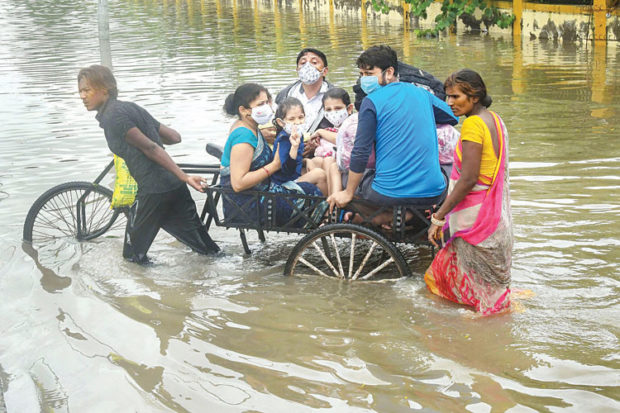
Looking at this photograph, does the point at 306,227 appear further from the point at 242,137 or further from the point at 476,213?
the point at 476,213

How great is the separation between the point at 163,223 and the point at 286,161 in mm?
1272

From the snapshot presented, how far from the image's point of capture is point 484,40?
19.8 meters

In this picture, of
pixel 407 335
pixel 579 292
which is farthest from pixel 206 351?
pixel 579 292

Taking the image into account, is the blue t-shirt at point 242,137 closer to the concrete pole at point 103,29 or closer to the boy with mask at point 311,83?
the boy with mask at point 311,83

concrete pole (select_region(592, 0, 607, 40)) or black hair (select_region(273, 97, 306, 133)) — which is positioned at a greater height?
concrete pole (select_region(592, 0, 607, 40))

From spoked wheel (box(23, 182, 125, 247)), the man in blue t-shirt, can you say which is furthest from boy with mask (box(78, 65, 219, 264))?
the man in blue t-shirt

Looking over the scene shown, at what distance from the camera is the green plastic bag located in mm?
5977

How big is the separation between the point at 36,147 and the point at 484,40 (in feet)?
42.3

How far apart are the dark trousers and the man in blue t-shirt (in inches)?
59.7

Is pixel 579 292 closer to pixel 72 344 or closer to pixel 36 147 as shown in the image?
pixel 72 344

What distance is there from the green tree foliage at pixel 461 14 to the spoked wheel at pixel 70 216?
49.6ft

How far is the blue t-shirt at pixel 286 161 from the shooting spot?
541cm

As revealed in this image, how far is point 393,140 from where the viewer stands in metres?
4.95

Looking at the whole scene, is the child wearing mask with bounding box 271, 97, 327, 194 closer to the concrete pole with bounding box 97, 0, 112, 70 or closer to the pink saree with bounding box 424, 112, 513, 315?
the pink saree with bounding box 424, 112, 513, 315
